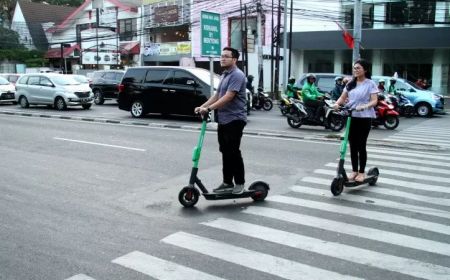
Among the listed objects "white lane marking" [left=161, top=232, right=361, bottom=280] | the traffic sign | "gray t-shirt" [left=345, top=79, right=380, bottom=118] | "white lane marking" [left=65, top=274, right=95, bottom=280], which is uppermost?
the traffic sign

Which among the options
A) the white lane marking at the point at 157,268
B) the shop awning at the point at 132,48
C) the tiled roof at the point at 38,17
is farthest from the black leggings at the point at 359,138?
the tiled roof at the point at 38,17

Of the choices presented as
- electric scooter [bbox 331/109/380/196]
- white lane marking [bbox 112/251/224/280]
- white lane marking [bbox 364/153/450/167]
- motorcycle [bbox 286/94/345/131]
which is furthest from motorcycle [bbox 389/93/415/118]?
white lane marking [bbox 112/251/224/280]

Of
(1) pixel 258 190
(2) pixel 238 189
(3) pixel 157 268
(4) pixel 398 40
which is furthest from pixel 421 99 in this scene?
(3) pixel 157 268

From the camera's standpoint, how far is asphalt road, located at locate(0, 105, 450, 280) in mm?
4180

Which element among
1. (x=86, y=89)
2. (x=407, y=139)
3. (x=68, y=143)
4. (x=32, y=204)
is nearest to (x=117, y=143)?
(x=68, y=143)

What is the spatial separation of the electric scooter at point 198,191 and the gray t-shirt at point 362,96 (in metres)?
1.73

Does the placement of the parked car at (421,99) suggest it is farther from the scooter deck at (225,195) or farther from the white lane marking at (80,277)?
the white lane marking at (80,277)

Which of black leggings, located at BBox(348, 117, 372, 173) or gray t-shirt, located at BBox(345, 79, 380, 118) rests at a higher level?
gray t-shirt, located at BBox(345, 79, 380, 118)

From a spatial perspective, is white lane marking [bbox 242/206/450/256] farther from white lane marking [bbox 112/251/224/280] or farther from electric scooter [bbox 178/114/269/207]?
white lane marking [bbox 112/251/224/280]

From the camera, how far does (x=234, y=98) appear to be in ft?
19.4

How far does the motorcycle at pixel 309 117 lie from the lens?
1402 cm

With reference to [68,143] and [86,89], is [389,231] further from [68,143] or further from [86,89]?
[86,89]

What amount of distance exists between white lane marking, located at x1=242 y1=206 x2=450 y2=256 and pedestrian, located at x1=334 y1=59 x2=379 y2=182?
5.53 feet

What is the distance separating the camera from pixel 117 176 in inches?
306
